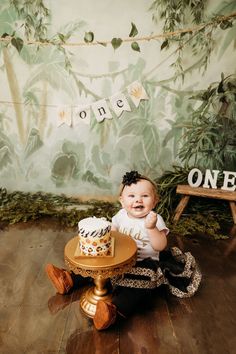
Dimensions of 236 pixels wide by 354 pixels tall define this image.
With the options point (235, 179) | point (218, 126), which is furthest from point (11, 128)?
point (235, 179)

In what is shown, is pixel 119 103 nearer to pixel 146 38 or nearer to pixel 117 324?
pixel 146 38

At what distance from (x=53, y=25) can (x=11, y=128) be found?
132 centimetres

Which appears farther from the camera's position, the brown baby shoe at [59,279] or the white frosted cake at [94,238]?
the brown baby shoe at [59,279]

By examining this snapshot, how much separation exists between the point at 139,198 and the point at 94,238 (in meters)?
0.42

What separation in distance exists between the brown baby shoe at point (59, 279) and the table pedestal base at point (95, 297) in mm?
174

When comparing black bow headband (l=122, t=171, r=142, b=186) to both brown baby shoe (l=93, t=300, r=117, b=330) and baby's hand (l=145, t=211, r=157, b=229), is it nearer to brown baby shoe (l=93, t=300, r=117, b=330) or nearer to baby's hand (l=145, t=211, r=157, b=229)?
baby's hand (l=145, t=211, r=157, b=229)

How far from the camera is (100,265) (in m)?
1.66

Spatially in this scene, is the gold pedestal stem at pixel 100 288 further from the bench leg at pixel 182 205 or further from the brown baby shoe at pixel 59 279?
the bench leg at pixel 182 205

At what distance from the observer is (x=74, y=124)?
3873mm

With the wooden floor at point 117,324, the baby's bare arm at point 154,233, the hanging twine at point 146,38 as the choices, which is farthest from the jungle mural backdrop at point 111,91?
the baby's bare arm at point 154,233

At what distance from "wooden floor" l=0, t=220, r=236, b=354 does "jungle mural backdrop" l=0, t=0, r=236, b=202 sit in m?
1.63

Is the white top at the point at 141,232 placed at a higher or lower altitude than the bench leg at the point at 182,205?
higher

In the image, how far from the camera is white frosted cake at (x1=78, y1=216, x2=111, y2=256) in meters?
1.70

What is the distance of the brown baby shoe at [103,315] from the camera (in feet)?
5.49
